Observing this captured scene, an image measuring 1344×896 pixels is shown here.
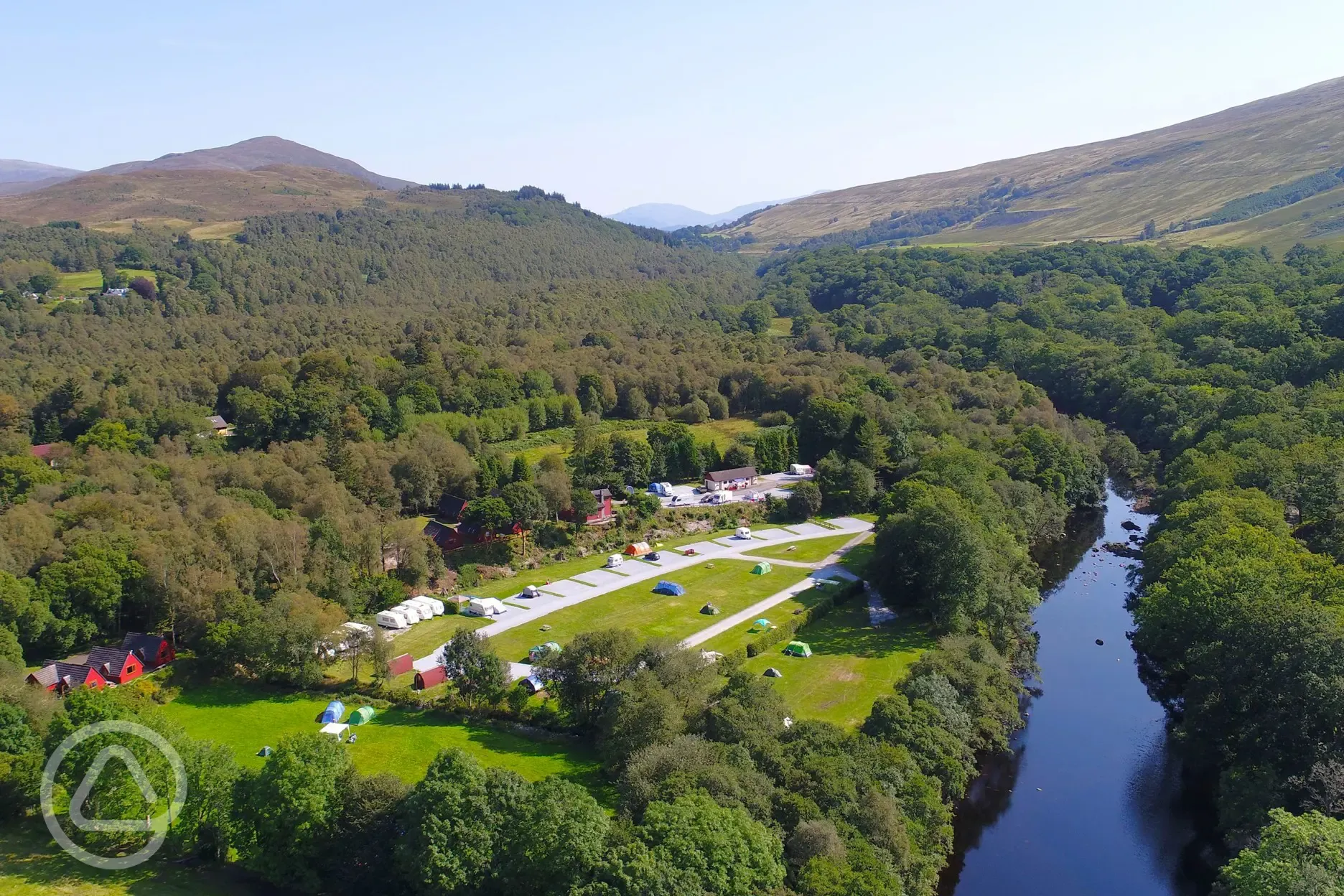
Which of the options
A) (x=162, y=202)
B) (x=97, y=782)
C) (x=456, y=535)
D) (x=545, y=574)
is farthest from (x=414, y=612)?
(x=162, y=202)

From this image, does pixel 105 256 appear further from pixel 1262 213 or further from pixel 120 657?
pixel 1262 213

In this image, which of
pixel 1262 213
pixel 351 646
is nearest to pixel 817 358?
pixel 351 646

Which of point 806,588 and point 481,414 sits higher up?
point 481,414

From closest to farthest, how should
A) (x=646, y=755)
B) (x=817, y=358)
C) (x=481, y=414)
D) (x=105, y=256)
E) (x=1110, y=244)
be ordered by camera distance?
(x=646, y=755), (x=481, y=414), (x=817, y=358), (x=105, y=256), (x=1110, y=244)

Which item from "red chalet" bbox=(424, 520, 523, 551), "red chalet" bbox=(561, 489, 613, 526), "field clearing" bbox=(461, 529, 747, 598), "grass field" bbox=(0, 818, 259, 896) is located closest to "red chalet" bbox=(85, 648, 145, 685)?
"grass field" bbox=(0, 818, 259, 896)

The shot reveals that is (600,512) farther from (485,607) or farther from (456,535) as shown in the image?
(485,607)

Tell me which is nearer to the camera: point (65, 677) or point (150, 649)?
point (65, 677)
